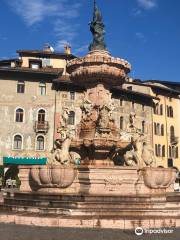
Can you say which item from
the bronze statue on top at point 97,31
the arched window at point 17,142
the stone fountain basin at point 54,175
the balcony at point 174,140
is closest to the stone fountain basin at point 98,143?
the stone fountain basin at point 54,175

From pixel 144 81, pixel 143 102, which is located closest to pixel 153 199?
pixel 143 102

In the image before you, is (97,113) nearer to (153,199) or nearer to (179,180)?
(153,199)

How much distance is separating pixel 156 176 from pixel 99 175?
6.37ft

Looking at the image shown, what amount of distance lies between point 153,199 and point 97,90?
20.9 ft

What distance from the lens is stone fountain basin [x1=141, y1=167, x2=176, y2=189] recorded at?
44.0 feet

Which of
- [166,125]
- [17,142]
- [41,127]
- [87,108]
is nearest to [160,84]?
[166,125]

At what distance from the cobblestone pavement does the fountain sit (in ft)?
1.53

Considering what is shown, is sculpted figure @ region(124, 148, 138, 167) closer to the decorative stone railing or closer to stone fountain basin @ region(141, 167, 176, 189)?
stone fountain basin @ region(141, 167, 176, 189)

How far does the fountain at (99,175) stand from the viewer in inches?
407

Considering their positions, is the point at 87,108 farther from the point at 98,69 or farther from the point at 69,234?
the point at 69,234

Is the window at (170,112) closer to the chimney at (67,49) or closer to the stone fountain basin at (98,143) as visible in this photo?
the chimney at (67,49)

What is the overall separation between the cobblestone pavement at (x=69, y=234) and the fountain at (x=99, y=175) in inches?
18.3

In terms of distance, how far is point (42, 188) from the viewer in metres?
13.5

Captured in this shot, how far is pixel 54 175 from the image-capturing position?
12883 mm
